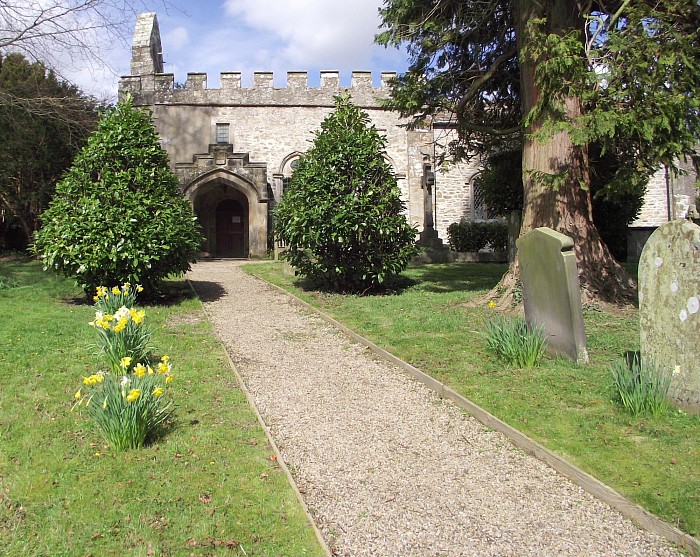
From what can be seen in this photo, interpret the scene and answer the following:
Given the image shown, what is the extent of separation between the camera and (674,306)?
478 cm

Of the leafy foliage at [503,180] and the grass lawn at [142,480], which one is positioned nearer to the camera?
the grass lawn at [142,480]

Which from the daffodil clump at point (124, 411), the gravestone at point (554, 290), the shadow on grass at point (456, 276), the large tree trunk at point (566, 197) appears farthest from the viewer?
the shadow on grass at point (456, 276)

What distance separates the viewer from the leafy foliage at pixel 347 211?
11.3m

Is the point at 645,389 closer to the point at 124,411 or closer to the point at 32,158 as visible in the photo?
the point at 124,411

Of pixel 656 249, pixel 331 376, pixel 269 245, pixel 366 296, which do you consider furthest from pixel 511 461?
pixel 269 245

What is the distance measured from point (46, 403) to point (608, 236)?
17.5m

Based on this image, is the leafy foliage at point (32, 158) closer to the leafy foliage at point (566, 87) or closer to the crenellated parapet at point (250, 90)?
the crenellated parapet at point (250, 90)

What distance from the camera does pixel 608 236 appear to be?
18.4 metres

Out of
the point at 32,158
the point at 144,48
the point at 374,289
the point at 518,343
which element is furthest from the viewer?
the point at 144,48

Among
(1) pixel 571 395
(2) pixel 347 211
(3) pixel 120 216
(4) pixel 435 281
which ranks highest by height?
(2) pixel 347 211

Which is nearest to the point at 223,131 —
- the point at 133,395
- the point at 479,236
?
the point at 479,236

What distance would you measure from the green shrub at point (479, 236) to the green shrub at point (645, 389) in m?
17.9

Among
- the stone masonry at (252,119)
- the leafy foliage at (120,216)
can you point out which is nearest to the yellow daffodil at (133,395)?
the leafy foliage at (120,216)

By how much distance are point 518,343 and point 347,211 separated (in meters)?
5.63
